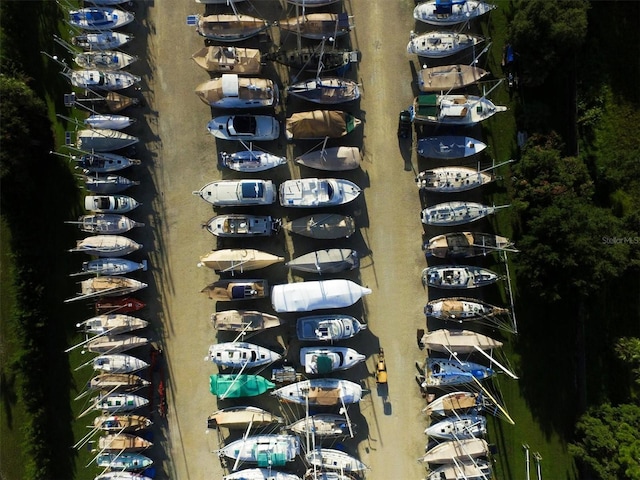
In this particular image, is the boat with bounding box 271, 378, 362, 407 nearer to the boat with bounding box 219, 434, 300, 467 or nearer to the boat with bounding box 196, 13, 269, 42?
the boat with bounding box 219, 434, 300, 467

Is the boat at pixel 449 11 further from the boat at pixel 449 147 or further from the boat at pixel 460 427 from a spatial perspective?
the boat at pixel 460 427

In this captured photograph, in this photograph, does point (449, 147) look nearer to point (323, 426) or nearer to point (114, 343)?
point (323, 426)

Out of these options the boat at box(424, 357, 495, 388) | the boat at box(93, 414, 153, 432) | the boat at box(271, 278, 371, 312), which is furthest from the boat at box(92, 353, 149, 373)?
the boat at box(424, 357, 495, 388)

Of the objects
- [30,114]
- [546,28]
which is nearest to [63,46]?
[30,114]

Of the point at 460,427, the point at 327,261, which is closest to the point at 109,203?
the point at 327,261

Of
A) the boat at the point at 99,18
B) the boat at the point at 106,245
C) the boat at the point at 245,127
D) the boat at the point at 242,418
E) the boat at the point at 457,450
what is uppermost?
the boat at the point at 99,18

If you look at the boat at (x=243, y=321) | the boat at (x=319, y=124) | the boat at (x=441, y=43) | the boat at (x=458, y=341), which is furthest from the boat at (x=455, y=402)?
the boat at (x=441, y=43)
